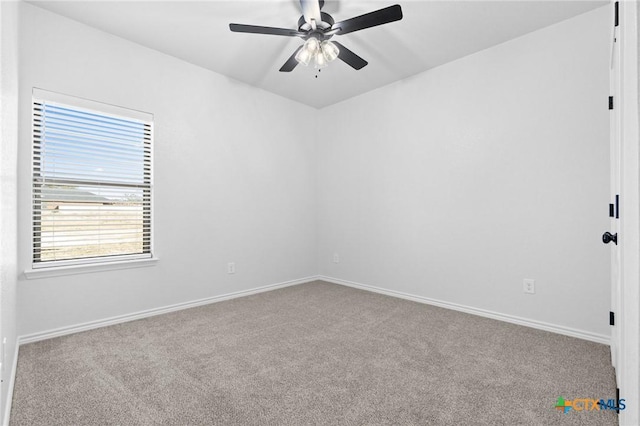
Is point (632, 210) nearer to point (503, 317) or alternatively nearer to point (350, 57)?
point (350, 57)

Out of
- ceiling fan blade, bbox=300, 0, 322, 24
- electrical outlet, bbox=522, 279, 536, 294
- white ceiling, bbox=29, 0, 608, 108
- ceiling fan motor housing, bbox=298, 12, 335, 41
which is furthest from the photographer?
electrical outlet, bbox=522, 279, 536, 294

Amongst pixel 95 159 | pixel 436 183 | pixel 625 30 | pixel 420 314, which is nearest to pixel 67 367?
pixel 95 159

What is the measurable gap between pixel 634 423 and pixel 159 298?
327 centimetres

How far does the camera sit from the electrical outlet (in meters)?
2.71

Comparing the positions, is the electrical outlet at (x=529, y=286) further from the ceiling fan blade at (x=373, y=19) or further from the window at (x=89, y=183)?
the window at (x=89, y=183)

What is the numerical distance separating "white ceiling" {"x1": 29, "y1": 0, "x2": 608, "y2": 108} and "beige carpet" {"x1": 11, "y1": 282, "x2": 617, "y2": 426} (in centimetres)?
252

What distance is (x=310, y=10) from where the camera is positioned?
210 centimetres

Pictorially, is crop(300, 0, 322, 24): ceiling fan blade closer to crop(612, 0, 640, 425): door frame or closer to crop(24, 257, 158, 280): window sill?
crop(612, 0, 640, 425): door frame

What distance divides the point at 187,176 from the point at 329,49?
1879 mm

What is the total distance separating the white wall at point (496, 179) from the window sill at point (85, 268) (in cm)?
244

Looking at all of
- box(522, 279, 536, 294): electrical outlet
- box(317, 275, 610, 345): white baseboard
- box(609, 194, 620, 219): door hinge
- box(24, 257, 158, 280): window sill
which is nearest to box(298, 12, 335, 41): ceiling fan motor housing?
box(609, 194, 620, 219): door hinge

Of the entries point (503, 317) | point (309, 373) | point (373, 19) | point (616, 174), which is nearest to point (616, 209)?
point (616, 174)

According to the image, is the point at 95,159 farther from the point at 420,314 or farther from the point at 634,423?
the point at 634,423

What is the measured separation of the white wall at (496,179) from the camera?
2.45 m
